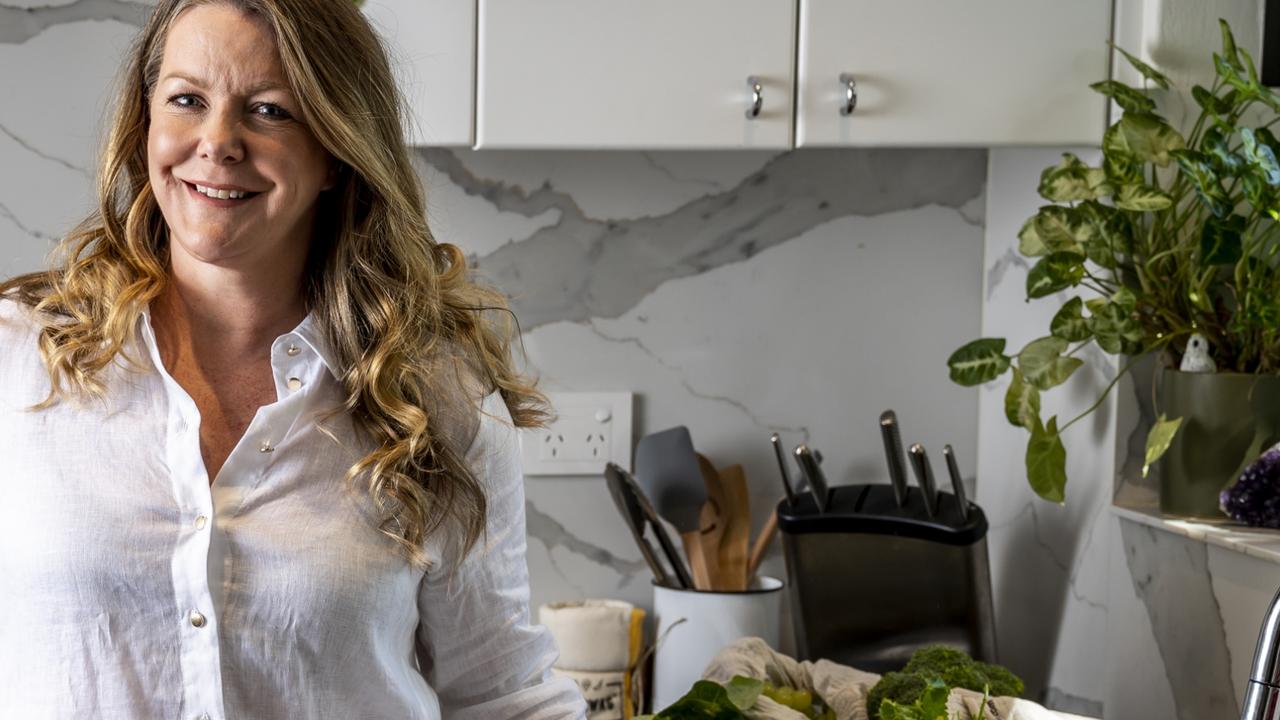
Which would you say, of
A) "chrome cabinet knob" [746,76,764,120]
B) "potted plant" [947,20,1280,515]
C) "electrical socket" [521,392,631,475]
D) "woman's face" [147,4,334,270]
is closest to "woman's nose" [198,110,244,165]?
"woman's face" [147,4,334,270]

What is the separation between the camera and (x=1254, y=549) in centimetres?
131

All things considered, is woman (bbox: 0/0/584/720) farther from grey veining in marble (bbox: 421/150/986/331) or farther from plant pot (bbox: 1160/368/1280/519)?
plant pot (bbox: 1160/368/1280/519)

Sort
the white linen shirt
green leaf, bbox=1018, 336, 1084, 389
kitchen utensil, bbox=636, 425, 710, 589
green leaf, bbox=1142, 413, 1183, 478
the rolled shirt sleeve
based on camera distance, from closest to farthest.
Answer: the white linen shirt < the rolled shirt sleeve < green leaf, bbox=1142, 413, 1183, 478 < green leaf, bbox=1018, 336, 1084, 389 < kitchen utensil, bbox=636, 425, 710, 589

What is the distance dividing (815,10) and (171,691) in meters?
0.98

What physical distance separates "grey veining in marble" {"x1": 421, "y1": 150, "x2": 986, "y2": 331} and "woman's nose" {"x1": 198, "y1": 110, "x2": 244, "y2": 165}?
0.72m

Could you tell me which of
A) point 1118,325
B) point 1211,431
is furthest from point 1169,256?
point 1211,431

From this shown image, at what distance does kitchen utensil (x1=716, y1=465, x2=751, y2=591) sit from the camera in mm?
1798

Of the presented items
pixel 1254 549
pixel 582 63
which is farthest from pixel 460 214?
pixel 1254 549

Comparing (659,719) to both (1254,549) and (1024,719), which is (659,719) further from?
(1254,549)

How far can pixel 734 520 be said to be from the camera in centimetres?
181

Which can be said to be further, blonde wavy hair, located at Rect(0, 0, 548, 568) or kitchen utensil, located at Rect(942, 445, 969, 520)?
kitchen utensil, located at Rect(942, 445, 969, 520)

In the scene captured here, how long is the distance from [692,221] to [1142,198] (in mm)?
634

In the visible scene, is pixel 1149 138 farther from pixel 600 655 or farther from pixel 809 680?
pixel 600 655

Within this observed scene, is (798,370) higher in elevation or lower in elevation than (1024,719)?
higher
